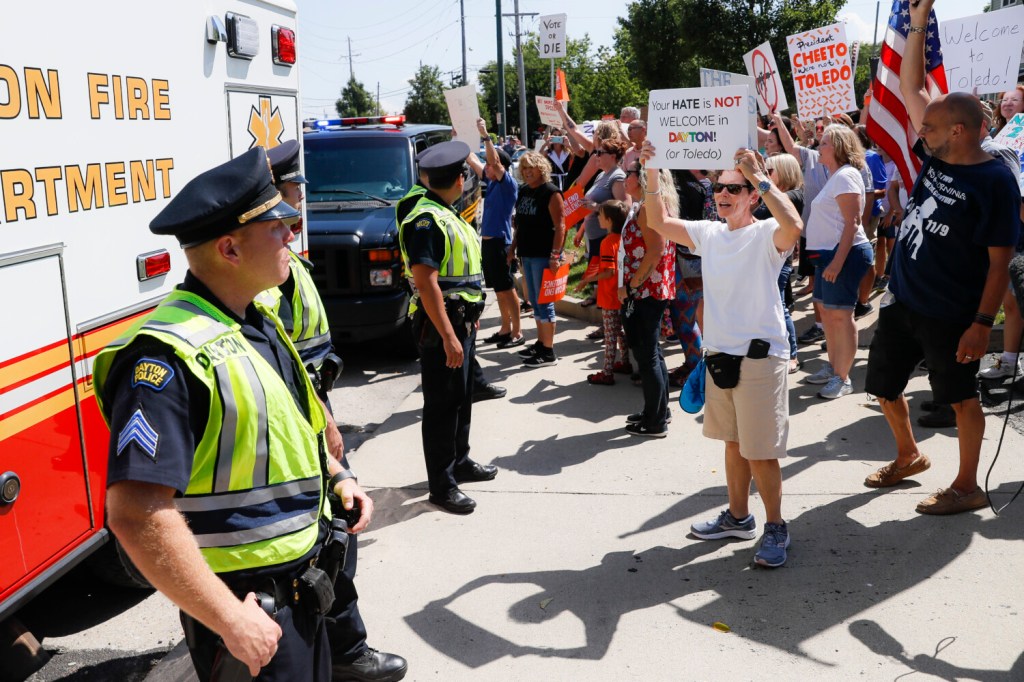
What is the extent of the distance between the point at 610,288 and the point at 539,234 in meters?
1.47

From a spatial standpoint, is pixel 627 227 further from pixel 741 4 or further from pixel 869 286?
pixel 741 4

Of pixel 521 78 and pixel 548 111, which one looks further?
pixel 521 78

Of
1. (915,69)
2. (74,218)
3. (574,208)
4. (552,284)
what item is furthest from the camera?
(574,208)

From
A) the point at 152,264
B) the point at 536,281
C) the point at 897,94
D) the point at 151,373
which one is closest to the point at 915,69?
the point at 897,94

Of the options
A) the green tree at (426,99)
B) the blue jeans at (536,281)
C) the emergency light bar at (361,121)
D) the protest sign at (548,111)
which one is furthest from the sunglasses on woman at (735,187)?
the green tree at (426,99)

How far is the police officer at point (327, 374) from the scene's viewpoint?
3.23 m

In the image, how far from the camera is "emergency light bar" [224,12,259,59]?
4.29 meters

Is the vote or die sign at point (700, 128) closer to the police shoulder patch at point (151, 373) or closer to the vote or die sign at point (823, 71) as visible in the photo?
the police shoulder patch at point (151, 373)

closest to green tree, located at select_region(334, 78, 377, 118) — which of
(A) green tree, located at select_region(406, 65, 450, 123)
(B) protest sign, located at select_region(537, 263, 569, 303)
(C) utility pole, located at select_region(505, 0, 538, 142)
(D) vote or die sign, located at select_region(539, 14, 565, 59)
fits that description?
(A) green tree, located at select_region(406, 65, 450, 123)

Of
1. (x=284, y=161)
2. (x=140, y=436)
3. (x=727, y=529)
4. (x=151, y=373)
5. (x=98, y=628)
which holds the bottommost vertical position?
(x=98, y=628)

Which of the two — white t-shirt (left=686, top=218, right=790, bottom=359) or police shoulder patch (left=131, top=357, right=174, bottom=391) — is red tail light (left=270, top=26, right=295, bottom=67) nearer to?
white t-shirt (left=686, top=218, right=790, bottom=359)

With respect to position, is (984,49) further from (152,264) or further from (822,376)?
(152,264)

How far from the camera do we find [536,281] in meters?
8.36

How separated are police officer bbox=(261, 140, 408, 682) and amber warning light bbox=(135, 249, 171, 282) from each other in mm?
584
